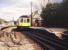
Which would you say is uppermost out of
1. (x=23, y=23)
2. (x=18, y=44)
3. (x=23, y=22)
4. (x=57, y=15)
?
(x=57, y=15)

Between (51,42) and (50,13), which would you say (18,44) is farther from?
(50,13)

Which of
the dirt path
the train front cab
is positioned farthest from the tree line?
the dirt path

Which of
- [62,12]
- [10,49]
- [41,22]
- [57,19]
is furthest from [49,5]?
[10,49]

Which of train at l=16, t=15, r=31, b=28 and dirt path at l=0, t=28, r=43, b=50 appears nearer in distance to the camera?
dirt path at l=0, t=28, r=43, b=50

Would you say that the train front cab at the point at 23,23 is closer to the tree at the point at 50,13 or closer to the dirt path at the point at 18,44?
the tree at the point at 50,13

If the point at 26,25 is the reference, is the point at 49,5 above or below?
above

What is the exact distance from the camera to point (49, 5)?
5766 cm

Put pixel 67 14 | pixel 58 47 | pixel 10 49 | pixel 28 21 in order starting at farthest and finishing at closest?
pixel 28 21, pixel 67 14, pixel 10 49, pixel 58 47

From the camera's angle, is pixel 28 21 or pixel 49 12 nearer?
pixel 28 21

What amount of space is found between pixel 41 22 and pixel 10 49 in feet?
145

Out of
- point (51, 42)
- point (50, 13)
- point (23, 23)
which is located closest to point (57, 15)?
point (50, 13)

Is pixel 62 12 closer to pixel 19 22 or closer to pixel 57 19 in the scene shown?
pixel 57 19

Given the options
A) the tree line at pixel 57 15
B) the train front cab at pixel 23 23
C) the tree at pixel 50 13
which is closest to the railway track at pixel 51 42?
the train front cab at pixel 23 23

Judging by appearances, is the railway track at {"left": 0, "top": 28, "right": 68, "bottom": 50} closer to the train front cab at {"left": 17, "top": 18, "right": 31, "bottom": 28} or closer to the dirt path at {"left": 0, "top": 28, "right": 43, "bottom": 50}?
the dirt path at {"left": 0, "top": 28, "right": 43, "bottom": 50}
